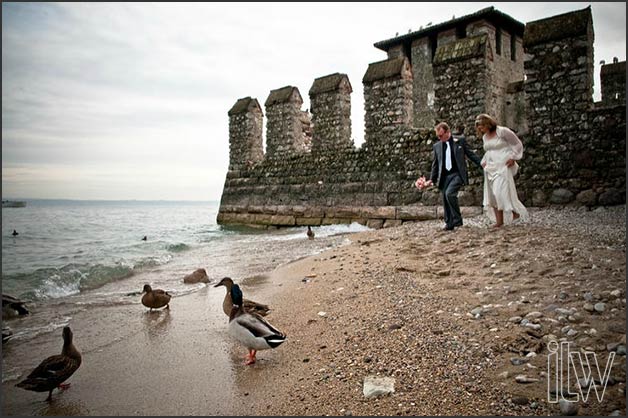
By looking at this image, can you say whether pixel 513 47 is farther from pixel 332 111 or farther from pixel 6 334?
pixel 6 334

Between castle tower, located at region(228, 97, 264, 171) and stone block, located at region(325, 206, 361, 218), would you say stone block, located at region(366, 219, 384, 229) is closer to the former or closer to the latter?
stone block, located at region(325, 206, 361, 218)

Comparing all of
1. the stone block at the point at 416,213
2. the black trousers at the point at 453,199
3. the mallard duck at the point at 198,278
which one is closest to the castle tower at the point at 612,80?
the stone block at the point at 416,213

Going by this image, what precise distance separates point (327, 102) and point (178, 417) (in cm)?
Answer: 1133

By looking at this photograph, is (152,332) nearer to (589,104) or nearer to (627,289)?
(627,289)

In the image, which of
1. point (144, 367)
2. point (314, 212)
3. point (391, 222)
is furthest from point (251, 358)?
point (314, 212)

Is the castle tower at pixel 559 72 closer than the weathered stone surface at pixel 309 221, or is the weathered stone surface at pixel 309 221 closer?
the castle tower at pixel 559 72

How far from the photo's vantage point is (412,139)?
11219mm

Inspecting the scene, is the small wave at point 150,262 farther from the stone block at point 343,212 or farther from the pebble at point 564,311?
the pebble at point 564,311

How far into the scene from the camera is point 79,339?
4316 mm

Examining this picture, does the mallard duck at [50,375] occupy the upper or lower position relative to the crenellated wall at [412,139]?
lower

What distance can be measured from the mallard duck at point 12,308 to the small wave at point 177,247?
621 cm

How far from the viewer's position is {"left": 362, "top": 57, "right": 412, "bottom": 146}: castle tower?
1120 centimetres

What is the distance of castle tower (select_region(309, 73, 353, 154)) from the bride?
6.16 m

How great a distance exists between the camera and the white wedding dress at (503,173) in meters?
6.62
